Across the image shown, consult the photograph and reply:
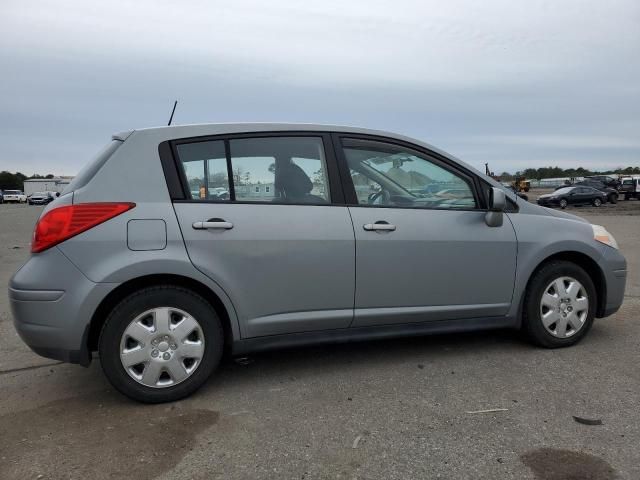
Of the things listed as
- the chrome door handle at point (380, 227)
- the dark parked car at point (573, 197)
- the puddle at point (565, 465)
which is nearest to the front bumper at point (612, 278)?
the chrome door handle at point (380, 227)

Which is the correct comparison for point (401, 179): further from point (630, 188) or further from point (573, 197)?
point (630, 188)

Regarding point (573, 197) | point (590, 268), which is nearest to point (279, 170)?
point (590, 268)

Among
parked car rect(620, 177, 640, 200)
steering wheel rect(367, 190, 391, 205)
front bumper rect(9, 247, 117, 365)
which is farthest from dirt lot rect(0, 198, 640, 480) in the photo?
parked car rect(620, 177, 640, 200)

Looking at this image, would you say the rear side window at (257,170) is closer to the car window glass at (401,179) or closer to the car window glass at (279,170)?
the car window glass at (279,170)

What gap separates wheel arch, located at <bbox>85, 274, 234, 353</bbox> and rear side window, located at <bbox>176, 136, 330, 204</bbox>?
0.53 m

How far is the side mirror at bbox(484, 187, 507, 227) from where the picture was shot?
3836 mm

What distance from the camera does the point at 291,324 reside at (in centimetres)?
352

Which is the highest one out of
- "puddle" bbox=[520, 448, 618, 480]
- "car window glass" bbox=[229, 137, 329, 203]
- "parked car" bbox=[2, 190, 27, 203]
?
"car window glass" bbox=[229, 137, 329, 203]

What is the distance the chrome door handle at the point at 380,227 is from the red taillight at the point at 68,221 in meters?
1.58

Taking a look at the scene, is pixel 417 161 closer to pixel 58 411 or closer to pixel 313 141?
pixel 313 141

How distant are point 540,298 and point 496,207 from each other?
0.82 metres

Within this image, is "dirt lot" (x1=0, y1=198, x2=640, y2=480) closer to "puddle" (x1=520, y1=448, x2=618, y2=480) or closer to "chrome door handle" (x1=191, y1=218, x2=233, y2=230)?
"puddle" (x1=520, y1=448, x2=618, y2=480)

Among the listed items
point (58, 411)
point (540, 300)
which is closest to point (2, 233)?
point (58, 411)

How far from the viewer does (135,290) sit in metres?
3.23
